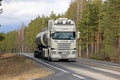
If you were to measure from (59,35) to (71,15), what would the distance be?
248 feet

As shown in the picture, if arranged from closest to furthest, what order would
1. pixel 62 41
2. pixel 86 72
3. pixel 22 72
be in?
pixel 86 72 < pixel 22 72 < pixel 62 41

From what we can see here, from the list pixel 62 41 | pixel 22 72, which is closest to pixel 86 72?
pixel 22 72

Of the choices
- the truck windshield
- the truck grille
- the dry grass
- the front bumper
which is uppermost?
the truck windshield

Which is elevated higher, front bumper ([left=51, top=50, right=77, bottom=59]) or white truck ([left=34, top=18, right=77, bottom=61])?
white truck ([left=34, top=18, right=77, bottom=61])

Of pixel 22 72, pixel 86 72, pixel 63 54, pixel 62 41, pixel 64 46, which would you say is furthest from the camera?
pixel 63 54

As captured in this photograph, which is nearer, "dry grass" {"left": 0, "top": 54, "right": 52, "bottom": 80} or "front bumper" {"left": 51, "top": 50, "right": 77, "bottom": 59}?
"dry grass" {"left": 0, "top": 54, "right": 52, "bottom": 80}

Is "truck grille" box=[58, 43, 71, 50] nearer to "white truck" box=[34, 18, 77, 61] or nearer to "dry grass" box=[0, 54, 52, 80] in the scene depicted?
"white truck" box=[34, 18, 77, 61]

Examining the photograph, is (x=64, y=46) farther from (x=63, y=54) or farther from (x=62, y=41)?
(x=63, y=54)

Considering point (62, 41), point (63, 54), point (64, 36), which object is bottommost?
point (63, 54)

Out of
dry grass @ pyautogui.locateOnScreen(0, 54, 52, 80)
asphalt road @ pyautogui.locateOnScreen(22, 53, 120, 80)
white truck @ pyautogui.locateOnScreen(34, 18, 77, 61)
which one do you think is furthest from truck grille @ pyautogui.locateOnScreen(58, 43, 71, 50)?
asphalt road @ pyautogui.locateOnScreen(22, 53, 120, 80)

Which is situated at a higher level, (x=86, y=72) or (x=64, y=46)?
(x=64, y=46)

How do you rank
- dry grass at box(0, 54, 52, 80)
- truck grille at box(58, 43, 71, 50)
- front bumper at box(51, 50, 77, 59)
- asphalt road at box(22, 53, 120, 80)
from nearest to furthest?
asphalt road at box(22, 53, 120, 80) → dry grass at box(0, 54, 52, 80) → truck grille at box(58, 43, 71, 50) → front bumper at box(51, 50, 77, 59)

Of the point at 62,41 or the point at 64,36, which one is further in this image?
the point at 64,36

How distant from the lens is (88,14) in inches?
3083
